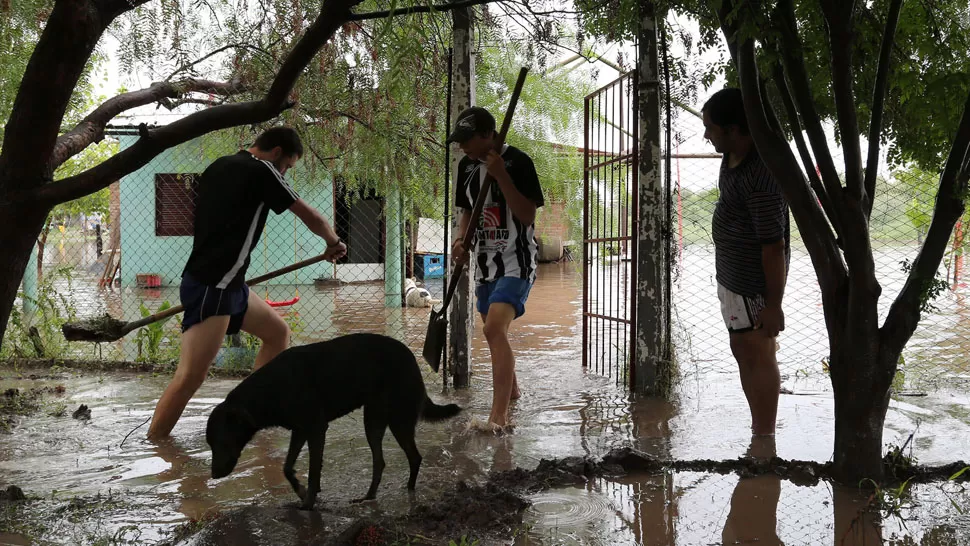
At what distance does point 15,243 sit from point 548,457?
287cm

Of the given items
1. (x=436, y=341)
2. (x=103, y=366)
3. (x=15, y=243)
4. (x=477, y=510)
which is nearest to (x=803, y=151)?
(x=477, y=510)

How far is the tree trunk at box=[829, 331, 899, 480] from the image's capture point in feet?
12.0

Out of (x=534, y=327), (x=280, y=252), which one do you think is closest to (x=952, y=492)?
(x=534, y=327)

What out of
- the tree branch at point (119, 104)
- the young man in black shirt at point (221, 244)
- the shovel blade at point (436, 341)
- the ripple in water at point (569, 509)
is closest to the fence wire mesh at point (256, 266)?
the tree branch at point (119, 104)

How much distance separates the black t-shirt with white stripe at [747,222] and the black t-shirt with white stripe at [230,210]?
260 centimetres

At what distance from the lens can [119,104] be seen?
Result: 6.55 metres

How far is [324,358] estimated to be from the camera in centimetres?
357

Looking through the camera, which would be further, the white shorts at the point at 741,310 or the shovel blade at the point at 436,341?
the shovel blade at the point at 436,341

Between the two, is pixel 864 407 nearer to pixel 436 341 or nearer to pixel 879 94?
pixel 879 94

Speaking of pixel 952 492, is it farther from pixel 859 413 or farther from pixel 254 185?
pixel 254 185

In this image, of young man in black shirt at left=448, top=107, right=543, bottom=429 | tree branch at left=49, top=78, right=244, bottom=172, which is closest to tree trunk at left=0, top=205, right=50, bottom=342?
tree branch at left=49, top=78, right=244, bottom=172

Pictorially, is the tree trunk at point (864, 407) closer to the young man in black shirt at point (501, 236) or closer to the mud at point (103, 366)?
the young man in black shirt at point (501, 236)

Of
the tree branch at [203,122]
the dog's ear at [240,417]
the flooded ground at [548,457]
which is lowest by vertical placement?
the flooded ground at [548,457]

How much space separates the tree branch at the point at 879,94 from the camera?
3428 mm
